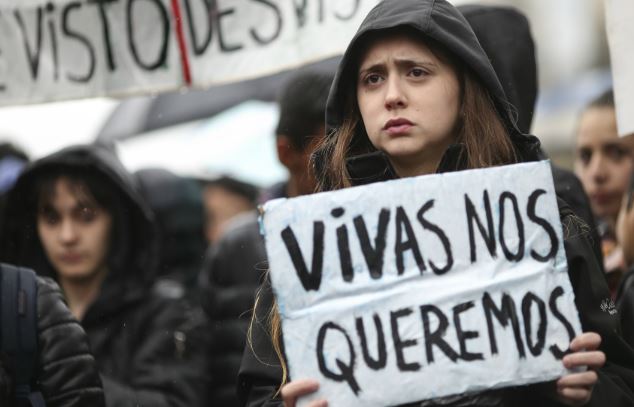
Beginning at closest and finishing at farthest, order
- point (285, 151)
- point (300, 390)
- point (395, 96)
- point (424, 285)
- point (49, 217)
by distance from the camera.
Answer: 1. point (300, 390)
2. point (424, 285)
3. point (395, 96)
4. point (49, 217)
5. point (285, 151)

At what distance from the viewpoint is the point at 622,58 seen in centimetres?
432

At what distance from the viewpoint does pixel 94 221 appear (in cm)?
538

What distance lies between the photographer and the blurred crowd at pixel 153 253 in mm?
4215

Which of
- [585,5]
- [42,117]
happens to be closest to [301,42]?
[42,117]

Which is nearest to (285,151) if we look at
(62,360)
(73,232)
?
(73,232)

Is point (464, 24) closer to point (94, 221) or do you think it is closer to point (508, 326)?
point (508, 326)

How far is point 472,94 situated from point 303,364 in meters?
0.91

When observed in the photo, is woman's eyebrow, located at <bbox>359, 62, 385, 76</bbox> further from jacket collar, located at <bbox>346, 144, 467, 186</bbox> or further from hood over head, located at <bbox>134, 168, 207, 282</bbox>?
hood over head, located at <bbox>134, 168, 207, 282</bbox>

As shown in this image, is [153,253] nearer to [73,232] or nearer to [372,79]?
[73,232]

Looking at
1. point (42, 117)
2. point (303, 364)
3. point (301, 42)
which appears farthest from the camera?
point (42, 117)

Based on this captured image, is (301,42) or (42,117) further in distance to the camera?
(42,117)

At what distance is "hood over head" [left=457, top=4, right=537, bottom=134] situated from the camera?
4.66 meters

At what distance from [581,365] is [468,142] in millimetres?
686

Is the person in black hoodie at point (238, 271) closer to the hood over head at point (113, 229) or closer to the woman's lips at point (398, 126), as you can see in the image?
the hood over head at point (113, 229)
